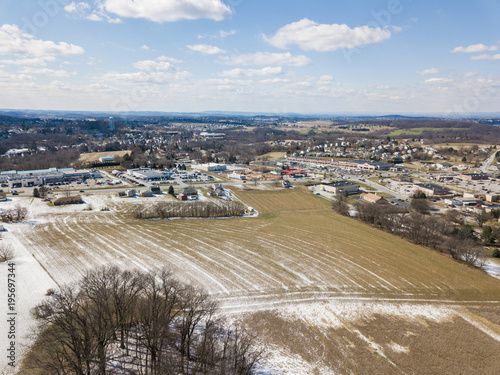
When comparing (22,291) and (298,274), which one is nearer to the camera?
(22,291)

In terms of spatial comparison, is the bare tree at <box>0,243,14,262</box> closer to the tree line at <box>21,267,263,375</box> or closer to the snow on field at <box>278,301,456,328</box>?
the tree line at <box>21,267,263,375</box>

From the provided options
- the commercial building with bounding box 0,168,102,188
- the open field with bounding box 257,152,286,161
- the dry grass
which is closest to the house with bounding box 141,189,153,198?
the commercial building with bounding box 0,168,102,188

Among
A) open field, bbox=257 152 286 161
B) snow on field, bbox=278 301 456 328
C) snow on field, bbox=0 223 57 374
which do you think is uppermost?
open field, bbox=257 152 286 161

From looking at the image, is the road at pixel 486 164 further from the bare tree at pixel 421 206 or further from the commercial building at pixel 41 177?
the commercial building at pixel 41 177

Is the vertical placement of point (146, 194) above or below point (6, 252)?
above

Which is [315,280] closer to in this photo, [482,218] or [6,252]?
[6,252]

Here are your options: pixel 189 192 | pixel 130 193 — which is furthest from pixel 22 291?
pixel 189 192
